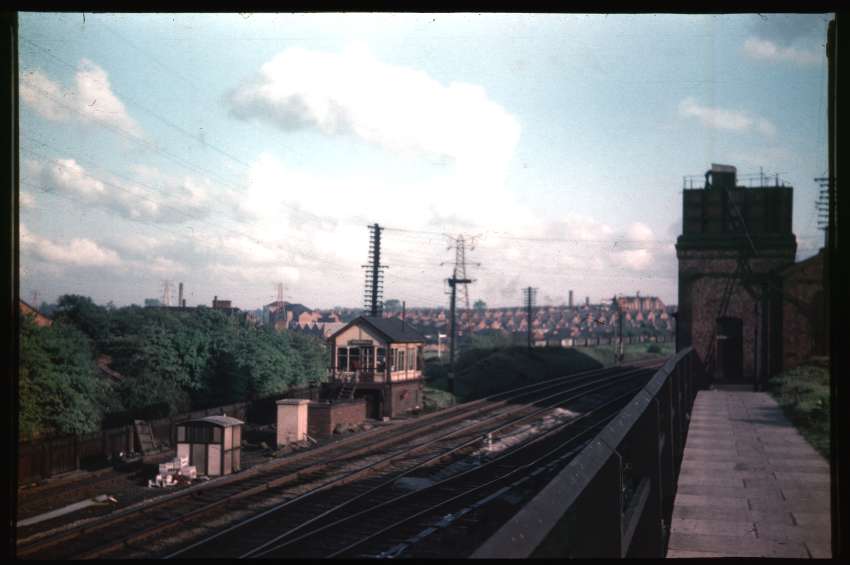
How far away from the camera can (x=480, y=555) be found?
1.38 m

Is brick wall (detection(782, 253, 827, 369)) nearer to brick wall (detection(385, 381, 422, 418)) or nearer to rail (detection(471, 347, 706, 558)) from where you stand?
brick wall (detection(385, 381, 422, 418))

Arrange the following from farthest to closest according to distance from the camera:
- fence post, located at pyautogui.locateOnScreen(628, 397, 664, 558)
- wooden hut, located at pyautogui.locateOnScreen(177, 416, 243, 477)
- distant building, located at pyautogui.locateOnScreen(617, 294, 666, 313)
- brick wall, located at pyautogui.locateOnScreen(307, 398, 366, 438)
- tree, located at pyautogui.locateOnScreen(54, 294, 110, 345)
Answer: distant building, located at pyautogui.locateOnScreen(617, 294, 666, 313)
tree, located at pyautogui.locateOnScreen(54, 294, 110, 345)
brick wall, located at pyautogui.locateOnScreen(307, 398, 366, 438)
wooden hut, located at pyautogui.locateOnScreen(177, 416, 243, 477)
fence post, located at pyautogui.locateOnScreen(628, 397, 664, 558)

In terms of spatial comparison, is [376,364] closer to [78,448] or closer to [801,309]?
[78,448]

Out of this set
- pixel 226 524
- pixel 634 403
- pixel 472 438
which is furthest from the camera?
pixel 472 438

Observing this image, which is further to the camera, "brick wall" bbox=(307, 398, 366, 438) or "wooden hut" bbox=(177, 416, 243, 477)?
"brick wall" bbox=(307, 398, 366, 438)

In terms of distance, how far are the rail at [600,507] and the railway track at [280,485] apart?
29.5 ft

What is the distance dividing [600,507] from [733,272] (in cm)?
3383

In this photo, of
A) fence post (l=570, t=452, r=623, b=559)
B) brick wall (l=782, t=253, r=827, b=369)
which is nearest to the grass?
fence post (l=570, t=452, r=623, b=559)

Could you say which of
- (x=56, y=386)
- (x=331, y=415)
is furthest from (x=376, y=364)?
(x=56, y=386)

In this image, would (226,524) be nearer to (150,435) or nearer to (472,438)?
(150,435)

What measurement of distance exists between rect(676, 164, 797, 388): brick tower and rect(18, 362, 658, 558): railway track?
40.0 ft

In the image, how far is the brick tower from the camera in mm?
31703
